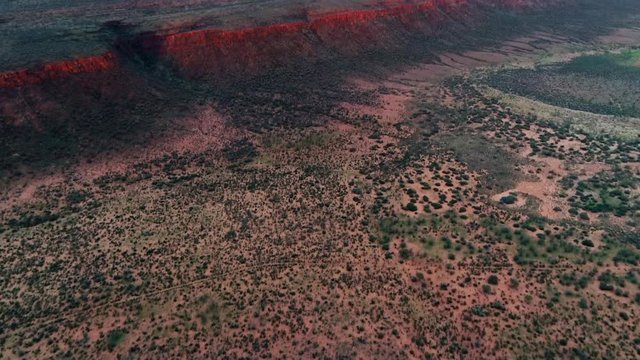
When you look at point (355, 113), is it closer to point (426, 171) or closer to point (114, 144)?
point (426, 171)

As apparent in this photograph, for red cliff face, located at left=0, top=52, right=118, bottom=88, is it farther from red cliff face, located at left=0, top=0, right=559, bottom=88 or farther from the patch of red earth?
the patch of red earth

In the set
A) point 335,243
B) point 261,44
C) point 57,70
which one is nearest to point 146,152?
point 57,70

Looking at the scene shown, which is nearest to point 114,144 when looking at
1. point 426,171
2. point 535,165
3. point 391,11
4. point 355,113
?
point 355,113

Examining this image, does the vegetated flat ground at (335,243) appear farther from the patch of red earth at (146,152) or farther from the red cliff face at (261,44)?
the red cliff face at (261,44)

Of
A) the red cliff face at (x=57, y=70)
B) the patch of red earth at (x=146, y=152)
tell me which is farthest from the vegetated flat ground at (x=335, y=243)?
the red cliff face at (x=57, y=70)

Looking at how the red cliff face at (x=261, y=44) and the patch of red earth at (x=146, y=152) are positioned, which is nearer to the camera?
the patch of red earth at (x=146, y=152)

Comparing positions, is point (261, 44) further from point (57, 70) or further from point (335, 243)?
point (335, 243)

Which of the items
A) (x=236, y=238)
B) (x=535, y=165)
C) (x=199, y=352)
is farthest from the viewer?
(x=535, y=165)
